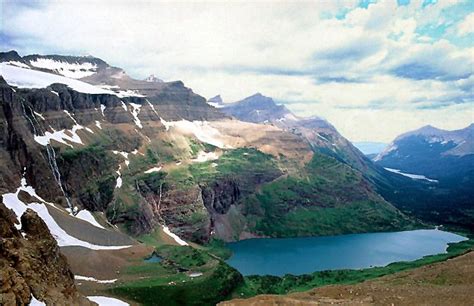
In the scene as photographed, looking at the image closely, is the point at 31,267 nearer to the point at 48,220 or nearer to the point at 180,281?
the point at 180,281

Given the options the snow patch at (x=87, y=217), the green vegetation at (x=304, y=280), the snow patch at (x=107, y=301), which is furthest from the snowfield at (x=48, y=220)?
the green vegetation at (x=304, y=280)

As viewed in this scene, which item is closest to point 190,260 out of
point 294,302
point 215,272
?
point 215,272

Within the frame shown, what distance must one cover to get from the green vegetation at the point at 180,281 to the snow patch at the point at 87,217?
26.8 m

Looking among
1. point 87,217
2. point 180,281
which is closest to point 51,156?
point 87,217

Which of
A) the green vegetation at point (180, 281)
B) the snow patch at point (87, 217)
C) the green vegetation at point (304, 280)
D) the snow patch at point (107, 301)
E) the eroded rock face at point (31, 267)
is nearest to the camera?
the eroded rock face at point (31, 267)

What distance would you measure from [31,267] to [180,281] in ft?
236

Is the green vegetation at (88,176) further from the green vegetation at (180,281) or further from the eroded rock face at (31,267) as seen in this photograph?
the eroded rock face at (31,267)

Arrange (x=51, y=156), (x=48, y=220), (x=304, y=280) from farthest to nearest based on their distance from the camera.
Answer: (x=51, y=156), (x=304, y=280), (x=48, y=220)

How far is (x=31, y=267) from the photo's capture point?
167ft

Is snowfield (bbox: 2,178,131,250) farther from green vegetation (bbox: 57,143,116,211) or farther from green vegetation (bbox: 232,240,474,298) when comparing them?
green vegetation (bbox: 232,240,474,298)

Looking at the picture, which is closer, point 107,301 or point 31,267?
point 31,267

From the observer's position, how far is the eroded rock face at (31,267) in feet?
143

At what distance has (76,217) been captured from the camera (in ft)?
524

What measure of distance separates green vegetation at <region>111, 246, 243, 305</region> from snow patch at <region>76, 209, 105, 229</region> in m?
26.8
